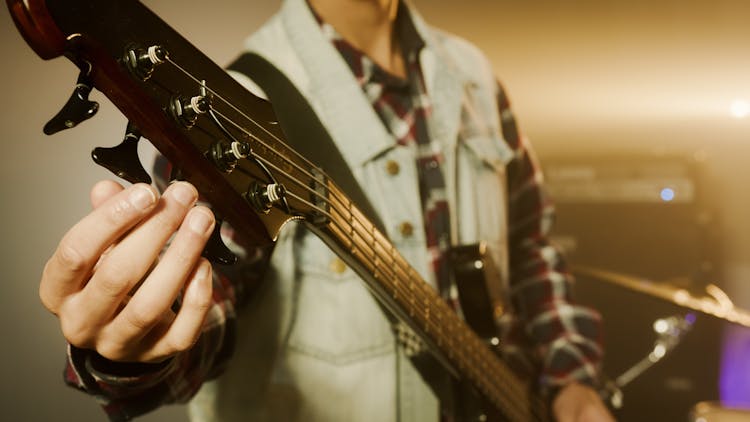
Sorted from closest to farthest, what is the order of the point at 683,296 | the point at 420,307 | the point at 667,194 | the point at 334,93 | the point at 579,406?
the point at 420,307 < the point at 334,93 < the point at 579,406 < the point at 683,296 < the point at 667,194

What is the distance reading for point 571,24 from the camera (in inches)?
53.6

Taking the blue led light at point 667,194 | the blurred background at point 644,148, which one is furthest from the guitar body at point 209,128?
the blue led light at point 667,194

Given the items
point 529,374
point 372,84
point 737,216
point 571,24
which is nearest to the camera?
point 372,84

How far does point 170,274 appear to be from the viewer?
370mm

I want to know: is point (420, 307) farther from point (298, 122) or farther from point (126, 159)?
point (126, 159)

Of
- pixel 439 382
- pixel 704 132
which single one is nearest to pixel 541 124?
pixel 704 132

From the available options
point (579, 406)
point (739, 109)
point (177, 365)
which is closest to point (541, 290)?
point (579, 406)

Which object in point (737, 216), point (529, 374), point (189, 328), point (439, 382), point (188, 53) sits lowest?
point (737, 216)

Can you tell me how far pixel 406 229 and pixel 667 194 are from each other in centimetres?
115

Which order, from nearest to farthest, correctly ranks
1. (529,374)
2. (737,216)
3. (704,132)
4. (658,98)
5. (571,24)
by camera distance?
1. (529,374)
2. (571,24)
3. (658,98)
4. (704,132)
5. (737,216)

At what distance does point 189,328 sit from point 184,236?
2.9 inches

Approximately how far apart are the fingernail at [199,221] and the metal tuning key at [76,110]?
89 mm

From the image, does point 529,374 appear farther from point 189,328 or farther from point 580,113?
point 580,113

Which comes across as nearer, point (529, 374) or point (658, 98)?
point (529, 374)
